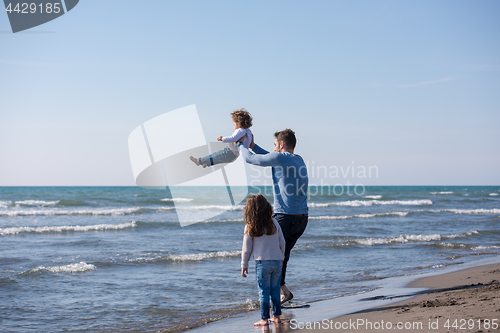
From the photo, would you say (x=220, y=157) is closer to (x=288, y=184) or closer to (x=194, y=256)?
(x=288, y=184)

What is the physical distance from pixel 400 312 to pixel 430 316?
0.47 meters

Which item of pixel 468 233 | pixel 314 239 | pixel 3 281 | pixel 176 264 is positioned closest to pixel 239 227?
pixel 314 239

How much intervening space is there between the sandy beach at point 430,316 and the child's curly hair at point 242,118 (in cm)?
228

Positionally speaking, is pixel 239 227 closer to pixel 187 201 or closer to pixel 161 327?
pixel 161 327

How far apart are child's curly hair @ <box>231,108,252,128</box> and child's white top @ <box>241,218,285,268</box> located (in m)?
1.29

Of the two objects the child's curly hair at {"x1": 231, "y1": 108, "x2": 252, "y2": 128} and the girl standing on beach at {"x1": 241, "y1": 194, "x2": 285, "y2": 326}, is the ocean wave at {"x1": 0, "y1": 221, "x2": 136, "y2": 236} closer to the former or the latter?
the child's curly hair at {"x1": 231, "y1": 108, "x2": 252, "y2": 128}

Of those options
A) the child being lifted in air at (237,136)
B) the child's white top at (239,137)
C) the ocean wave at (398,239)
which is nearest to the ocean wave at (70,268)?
the child being lifted in air at (237,136)

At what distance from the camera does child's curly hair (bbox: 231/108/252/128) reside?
432 cm

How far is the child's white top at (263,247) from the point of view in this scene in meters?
3.75

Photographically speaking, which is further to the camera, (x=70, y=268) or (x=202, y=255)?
(x=202, y=255)

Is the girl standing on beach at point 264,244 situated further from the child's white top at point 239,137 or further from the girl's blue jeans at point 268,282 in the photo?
the child's white top at point 239,137

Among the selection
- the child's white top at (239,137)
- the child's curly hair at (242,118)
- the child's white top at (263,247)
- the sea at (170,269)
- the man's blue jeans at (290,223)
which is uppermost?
the child's curly hair at (242,118)

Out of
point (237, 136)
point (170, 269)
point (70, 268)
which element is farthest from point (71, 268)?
point (237, 136)

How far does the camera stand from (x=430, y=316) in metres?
3.58
